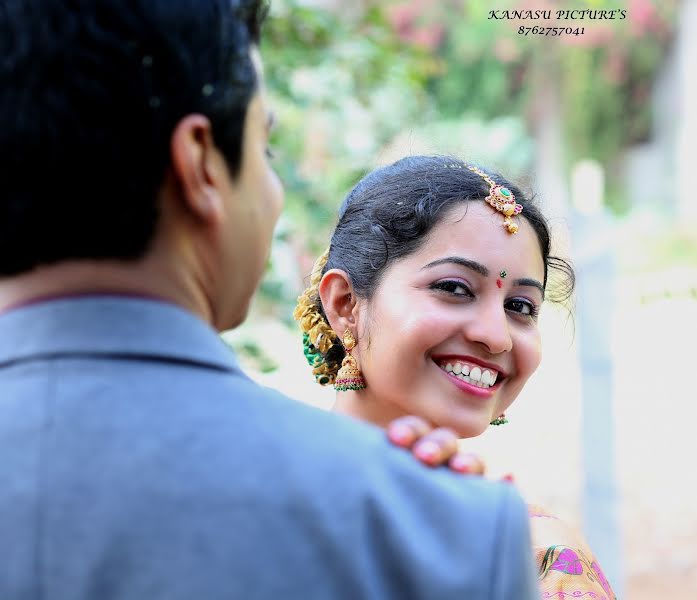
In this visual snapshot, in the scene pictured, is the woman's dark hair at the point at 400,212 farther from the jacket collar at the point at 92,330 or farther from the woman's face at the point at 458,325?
Result: the jacket collar at the point at 92,330

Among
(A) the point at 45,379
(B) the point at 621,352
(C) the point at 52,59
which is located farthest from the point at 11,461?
(B) the point at 621,352

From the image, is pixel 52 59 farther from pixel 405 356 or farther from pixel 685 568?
pixel 685 568

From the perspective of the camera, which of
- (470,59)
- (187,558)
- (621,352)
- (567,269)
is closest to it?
(187,558)

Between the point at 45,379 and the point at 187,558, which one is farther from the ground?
the point at 45,379

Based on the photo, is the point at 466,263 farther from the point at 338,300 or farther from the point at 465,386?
the point at 338,300

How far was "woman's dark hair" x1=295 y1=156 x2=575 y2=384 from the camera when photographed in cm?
233

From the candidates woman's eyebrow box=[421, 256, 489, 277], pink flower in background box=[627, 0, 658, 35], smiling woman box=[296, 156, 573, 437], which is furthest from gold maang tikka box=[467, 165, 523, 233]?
pink flower in background box=[627, 0, 658, 35]

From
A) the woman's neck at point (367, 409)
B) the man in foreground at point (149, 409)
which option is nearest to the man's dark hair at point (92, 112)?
the man in foreground at point (149, 409)

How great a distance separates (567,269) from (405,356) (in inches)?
29.1

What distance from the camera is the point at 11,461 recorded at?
0.93 m

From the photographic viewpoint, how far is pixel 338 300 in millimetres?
2439

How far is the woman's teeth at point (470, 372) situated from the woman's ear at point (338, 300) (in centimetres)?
32

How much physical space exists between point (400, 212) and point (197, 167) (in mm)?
1398

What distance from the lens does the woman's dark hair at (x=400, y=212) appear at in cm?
232
